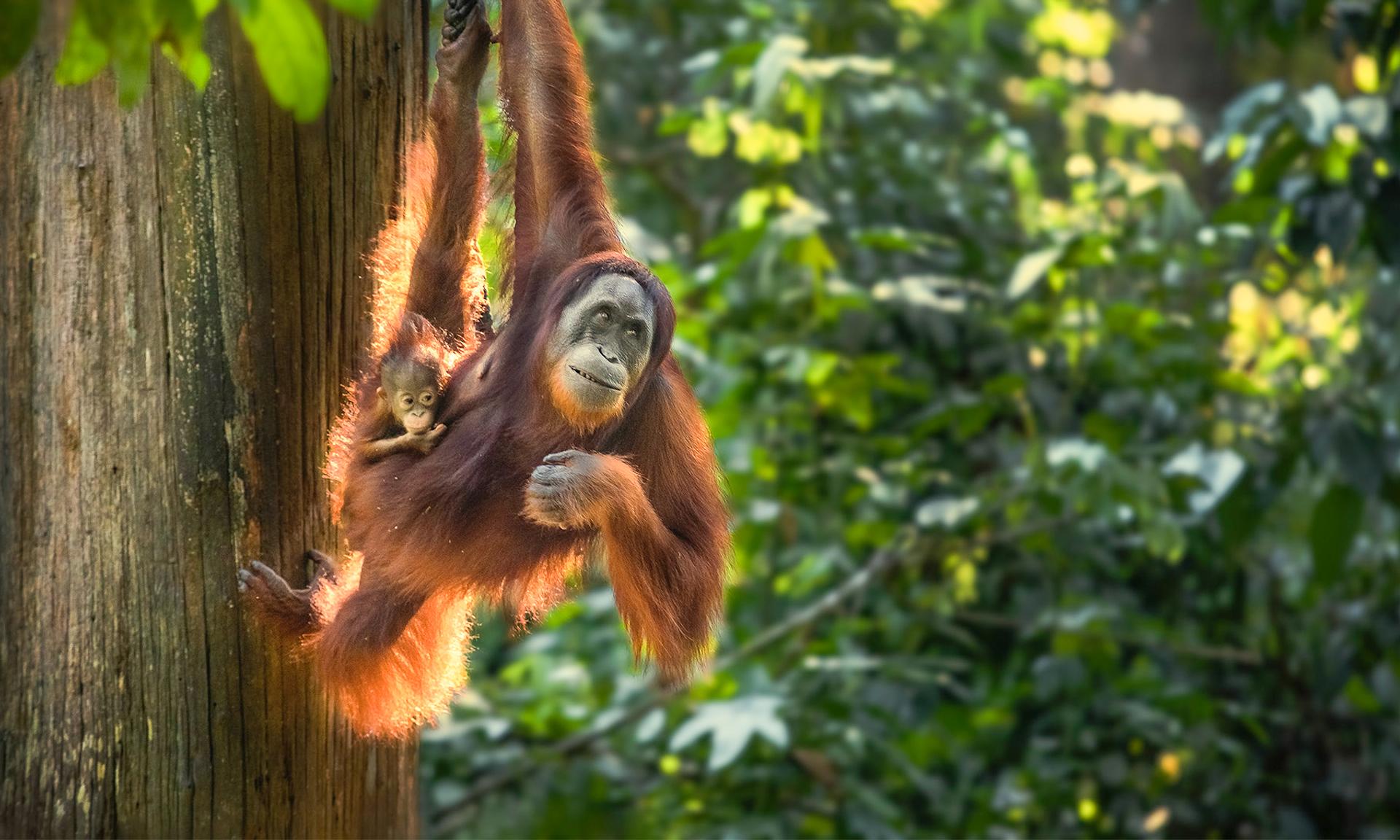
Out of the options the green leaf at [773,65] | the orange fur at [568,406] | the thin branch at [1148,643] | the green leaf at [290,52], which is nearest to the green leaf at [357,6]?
the green leaf at [290,52]

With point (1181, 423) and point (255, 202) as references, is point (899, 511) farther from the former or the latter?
point (255, 202)

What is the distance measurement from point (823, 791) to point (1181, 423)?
1635 millimetres

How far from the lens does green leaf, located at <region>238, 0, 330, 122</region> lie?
1.11 m

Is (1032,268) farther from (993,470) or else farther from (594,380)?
(594,380)

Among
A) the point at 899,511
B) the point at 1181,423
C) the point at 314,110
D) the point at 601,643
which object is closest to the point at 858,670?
the point at 899,511

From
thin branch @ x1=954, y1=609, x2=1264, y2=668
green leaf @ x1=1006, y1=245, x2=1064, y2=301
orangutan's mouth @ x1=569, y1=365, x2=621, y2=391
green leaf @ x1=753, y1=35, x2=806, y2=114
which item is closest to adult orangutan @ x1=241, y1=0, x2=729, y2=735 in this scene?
orangutan's mouth @ x1=569, y1=365, x2=621, y2=391

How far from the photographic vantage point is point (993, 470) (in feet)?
16.1

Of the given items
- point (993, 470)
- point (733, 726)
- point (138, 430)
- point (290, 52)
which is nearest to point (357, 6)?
point (290, 52)

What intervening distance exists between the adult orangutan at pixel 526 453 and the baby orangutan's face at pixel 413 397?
1.4 inches

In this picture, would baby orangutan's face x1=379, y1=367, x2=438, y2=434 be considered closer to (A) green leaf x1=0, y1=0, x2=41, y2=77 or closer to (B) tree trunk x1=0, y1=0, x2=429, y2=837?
(B) tree trunk x1=0, y1=0, x2=429, y2=837

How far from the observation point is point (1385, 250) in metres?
3.75

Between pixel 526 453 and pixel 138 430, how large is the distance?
0.58m

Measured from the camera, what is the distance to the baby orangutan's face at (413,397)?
7.18ft

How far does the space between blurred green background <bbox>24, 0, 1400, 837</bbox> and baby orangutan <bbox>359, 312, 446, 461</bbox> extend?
1375 millimetres
